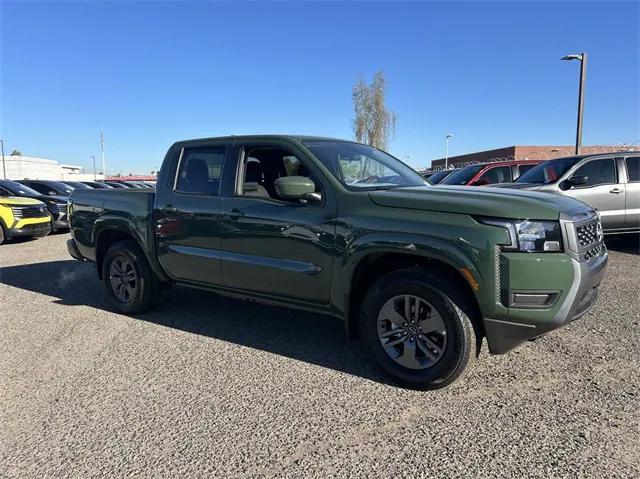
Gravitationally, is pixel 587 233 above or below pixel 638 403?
above

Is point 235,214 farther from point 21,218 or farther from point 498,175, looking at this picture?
point 21,218

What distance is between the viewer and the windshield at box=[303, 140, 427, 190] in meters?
3.99

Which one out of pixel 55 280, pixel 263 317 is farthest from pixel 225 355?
pixel 55 280

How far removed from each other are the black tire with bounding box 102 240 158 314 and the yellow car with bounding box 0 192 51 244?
7.82 m

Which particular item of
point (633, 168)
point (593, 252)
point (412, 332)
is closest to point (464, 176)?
point (633, 168)

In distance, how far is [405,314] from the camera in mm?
3467

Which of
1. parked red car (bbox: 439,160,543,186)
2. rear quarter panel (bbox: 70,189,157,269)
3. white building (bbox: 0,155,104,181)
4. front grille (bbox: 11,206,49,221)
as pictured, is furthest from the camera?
white building (bbox: 0,155,104,181)

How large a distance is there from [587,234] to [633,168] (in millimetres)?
6531

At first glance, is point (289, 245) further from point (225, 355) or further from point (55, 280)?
point (55, 280)

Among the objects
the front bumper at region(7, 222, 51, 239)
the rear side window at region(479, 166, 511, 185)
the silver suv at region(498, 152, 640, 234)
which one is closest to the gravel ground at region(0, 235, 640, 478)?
the silver suv at region(498, 152, 640, 234)

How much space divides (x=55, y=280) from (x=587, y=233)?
286 inches

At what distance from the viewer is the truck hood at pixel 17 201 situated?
1147 centimetres

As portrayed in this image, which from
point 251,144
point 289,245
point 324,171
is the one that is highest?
point 251,144

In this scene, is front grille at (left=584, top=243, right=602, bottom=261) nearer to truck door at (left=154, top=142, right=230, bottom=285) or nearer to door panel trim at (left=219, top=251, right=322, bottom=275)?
door panel trim at (left=219, top=251, right=322, bottom=275)
